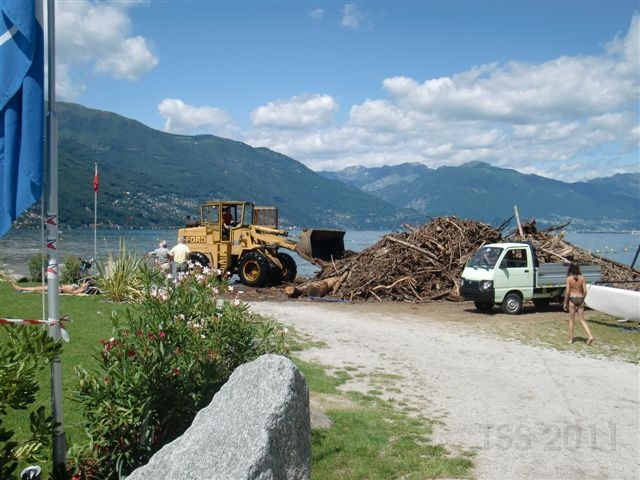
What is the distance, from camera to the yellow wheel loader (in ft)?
73.5

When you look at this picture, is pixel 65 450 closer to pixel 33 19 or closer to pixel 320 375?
pixel 33 19

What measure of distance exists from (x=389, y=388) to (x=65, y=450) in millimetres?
5332

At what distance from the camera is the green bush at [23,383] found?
11.1 ft

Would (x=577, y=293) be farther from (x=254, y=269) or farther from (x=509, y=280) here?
(x=254, y=269)

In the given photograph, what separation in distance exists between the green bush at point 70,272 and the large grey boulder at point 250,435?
54.1 feet

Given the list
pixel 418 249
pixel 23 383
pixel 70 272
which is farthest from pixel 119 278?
pixel 23 383

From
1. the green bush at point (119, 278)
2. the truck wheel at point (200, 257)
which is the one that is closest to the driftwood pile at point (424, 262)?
the truck wheel at point (200, 257)

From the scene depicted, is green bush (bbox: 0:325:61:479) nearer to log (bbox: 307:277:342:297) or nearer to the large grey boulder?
the large grey boulder

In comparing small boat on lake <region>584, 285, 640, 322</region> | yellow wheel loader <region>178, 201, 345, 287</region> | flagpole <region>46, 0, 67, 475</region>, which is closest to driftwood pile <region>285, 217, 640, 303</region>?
yellow wheel loader <region>178, 201, 345, 287</region>

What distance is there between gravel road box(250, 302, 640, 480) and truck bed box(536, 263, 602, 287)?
3595mm

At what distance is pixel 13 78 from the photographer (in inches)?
161

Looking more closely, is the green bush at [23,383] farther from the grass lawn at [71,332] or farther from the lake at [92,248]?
the lake at [92,248]

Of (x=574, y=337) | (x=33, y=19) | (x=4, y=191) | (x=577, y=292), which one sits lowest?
(x=574, y=337)

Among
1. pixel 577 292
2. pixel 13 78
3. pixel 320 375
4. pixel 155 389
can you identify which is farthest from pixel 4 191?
pixel 577 292
